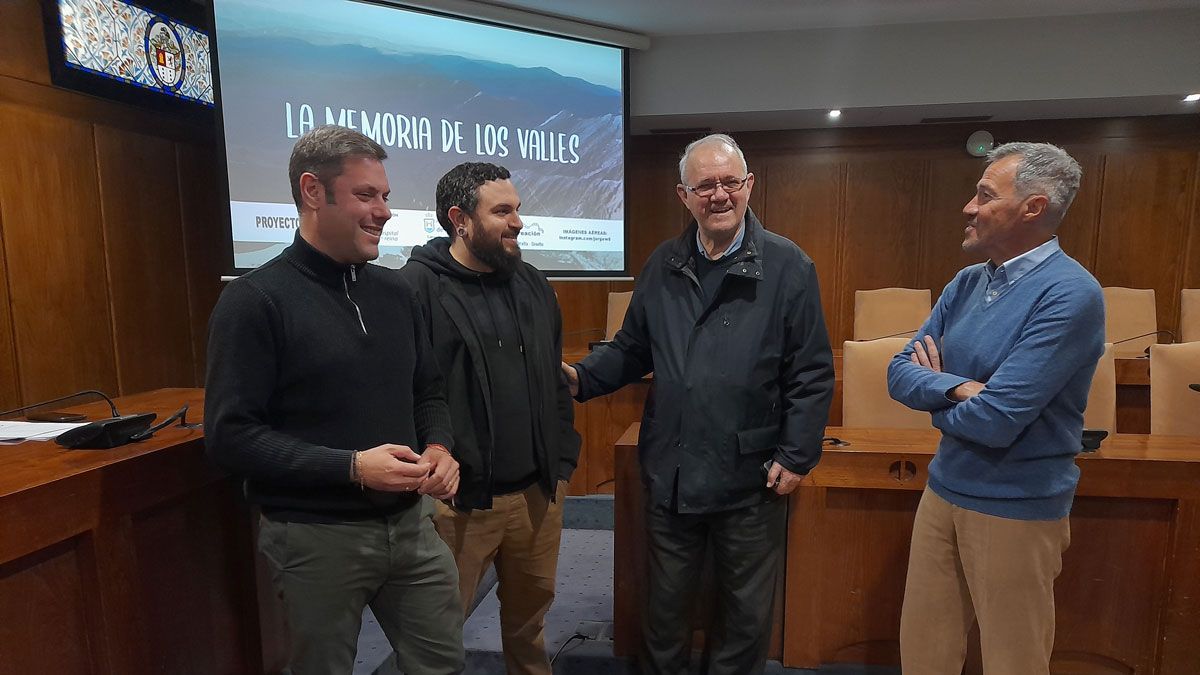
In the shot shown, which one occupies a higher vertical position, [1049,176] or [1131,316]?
[1049,176]

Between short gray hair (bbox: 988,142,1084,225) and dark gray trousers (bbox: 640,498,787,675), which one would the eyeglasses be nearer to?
short gray hair (bbox: 988,142,1084,225)

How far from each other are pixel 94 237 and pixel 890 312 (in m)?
4.51

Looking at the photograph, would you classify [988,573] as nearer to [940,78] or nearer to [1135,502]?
[1135,502]

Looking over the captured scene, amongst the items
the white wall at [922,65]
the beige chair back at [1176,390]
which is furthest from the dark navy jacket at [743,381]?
the white wall at [922,65]

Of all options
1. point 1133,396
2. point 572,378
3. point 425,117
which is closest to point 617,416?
point 572,378

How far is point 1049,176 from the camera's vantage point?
1.27 metres

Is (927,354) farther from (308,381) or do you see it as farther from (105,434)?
(105,434)

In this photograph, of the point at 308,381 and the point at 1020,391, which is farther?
the point at 1020,391

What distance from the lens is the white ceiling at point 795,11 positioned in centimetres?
370

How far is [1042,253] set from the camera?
52.0 inches

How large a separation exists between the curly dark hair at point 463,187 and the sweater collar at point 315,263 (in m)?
0.39

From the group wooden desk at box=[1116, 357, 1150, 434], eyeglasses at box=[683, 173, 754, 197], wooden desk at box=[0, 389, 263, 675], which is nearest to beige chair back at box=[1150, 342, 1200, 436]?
wooden desk at box=[1116, 357, 1150, 434]

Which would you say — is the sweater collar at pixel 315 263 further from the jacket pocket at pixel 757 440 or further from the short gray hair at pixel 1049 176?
the short gray hair at pixel 1049 176

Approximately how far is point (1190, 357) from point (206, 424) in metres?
2.90
